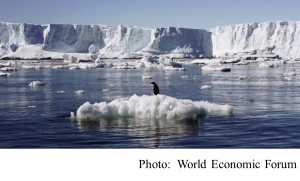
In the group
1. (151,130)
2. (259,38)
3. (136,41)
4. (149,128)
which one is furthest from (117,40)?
(151,130)

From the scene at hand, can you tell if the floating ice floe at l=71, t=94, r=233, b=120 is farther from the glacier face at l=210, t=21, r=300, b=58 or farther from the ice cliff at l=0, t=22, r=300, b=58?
the ice cliff at l=0, t=22, r=300, b=58

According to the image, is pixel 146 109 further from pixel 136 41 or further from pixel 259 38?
pixel 136 41

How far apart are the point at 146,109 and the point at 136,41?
2587 inches

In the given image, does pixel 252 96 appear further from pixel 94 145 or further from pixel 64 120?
pixel 94 145

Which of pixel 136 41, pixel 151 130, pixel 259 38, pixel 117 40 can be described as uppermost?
pixel 117 40

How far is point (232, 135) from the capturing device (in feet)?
26.4

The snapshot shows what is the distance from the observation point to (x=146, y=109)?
9820mm

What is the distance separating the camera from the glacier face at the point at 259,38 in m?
62.3

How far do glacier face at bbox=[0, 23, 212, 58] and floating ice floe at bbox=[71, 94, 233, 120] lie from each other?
61.1 meters

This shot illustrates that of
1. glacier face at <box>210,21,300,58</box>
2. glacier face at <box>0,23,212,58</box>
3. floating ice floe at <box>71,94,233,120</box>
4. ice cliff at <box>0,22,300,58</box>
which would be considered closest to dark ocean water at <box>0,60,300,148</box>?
floating ice floe at <box>71,94,233,120</box>

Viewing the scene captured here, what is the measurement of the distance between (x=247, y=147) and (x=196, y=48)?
66878mm

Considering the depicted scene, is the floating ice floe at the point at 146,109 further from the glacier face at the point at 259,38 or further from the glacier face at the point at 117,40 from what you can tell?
the glacier face at the point at 117,40

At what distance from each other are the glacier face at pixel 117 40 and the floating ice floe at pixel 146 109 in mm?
61066

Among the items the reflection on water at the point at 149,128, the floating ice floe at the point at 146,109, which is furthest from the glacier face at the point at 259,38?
the reflection on water at the point at 149,128
